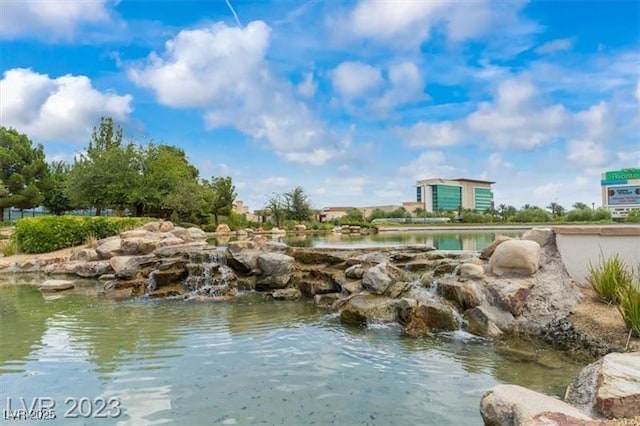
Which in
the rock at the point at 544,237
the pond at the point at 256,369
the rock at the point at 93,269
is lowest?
the pond at the point at 256,369

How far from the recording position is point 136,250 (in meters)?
13.7

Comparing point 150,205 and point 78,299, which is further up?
point 150,205

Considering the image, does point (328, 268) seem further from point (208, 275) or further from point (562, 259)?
point (562, 259)

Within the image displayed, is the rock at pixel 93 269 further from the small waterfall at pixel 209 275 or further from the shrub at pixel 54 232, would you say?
the shrub at pixel 54 232

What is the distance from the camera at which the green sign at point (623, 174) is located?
188ft

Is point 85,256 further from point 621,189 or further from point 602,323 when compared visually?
point 621,189

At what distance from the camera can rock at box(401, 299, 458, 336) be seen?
22.6 feet

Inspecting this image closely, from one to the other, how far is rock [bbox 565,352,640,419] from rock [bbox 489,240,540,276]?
3.64 metres

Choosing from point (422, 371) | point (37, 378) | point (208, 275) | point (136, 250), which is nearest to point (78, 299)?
point (208, 275)

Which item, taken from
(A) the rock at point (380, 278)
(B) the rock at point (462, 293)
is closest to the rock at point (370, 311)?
(A) the rock at point (380, 278)

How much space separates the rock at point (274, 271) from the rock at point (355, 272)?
1.58 metres

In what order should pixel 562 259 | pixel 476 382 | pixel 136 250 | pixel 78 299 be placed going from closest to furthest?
pixel 476 382 < pixel 562 259 < pixel 78 299 < pixel 136 250

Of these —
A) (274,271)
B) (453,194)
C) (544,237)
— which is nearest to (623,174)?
(453,194)

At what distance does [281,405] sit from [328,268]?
6881 mm
